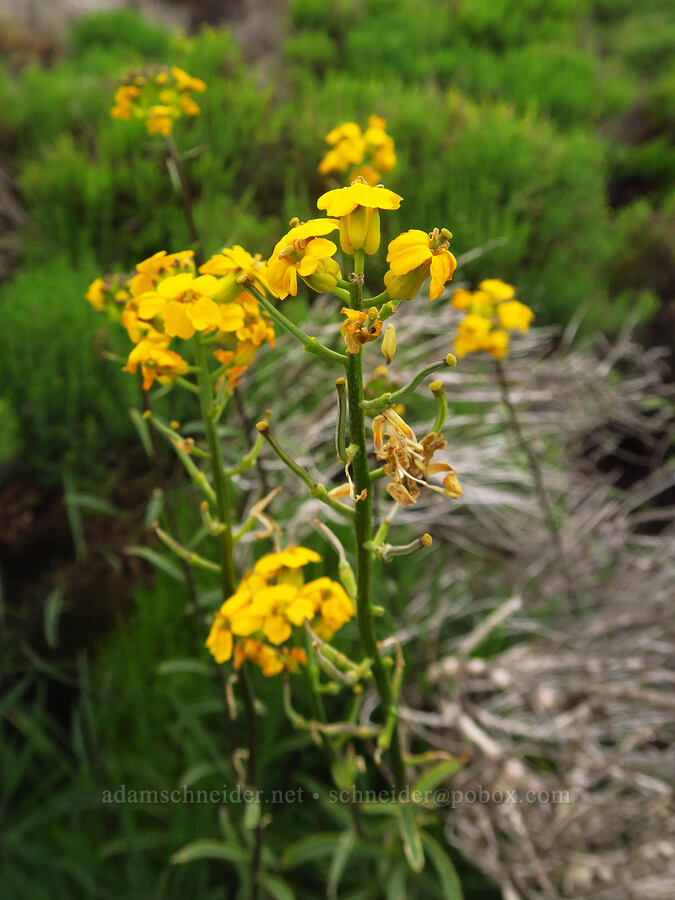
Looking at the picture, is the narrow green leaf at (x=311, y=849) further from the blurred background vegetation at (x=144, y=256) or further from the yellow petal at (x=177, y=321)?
the yellow petal at (x=177, y=321)

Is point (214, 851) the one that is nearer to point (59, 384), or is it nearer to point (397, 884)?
point (397, 884)

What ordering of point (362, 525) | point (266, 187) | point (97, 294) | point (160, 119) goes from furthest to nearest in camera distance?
point (266, 187) < point (160, 119) < point (97, 294) < point (362, 525)

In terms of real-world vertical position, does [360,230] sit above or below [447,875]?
above

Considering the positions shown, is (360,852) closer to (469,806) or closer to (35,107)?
(469,806)

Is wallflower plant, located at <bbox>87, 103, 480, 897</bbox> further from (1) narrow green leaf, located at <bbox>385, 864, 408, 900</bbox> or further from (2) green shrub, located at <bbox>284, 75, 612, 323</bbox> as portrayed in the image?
(2) green shrub, located at <bbox>284, 75, 612, 323</bbox>

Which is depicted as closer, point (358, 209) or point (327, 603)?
point (358, 209)

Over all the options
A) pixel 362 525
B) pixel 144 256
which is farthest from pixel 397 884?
pixel 144 256

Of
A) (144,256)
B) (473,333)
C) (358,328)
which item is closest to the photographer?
(358,328)

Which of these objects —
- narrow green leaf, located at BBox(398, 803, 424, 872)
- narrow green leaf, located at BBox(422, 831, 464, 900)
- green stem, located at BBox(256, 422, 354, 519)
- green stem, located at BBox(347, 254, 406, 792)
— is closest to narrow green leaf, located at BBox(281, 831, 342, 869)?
narrow green leaf, located at BBox(422, 831, 464, 900)
